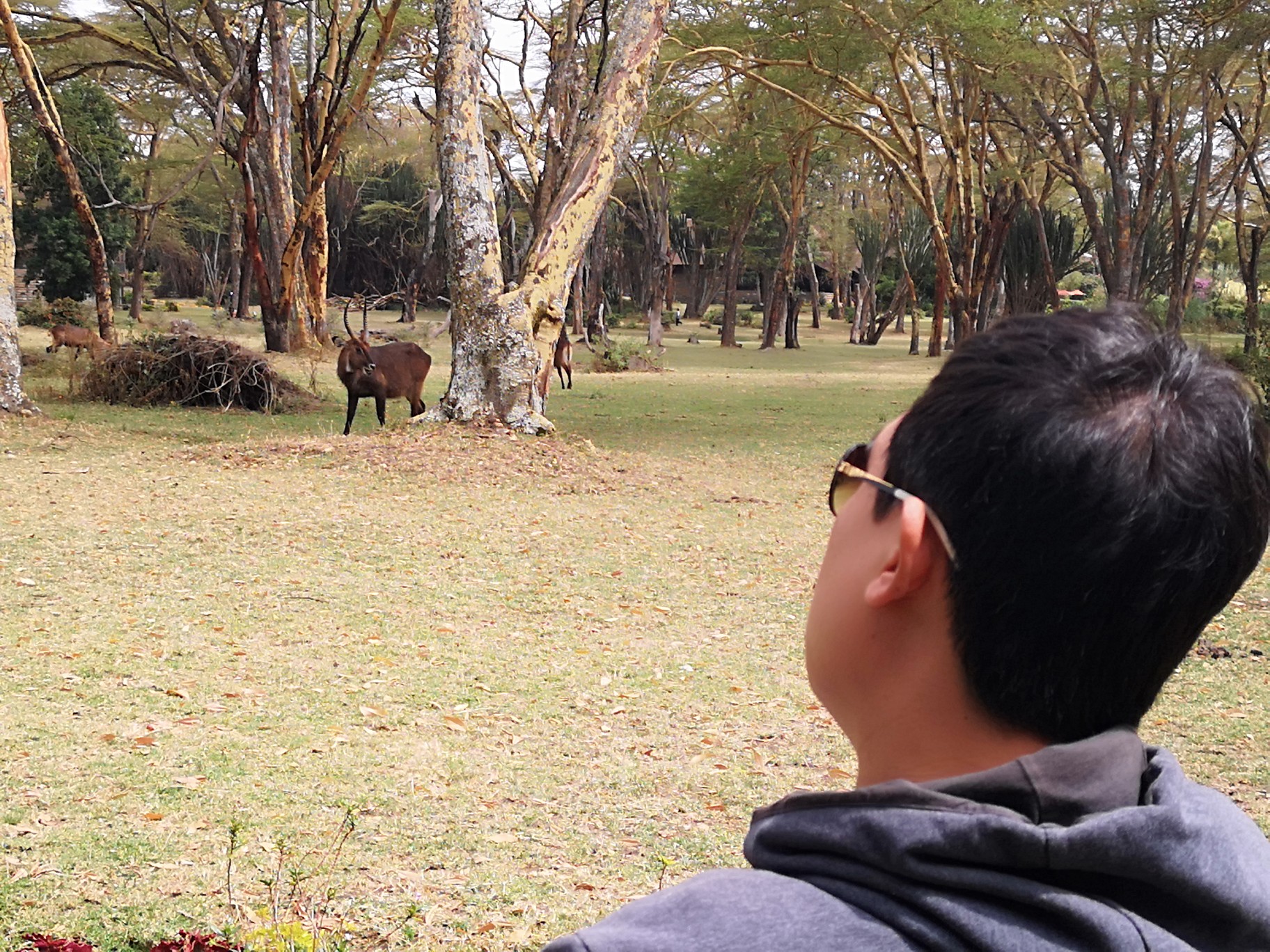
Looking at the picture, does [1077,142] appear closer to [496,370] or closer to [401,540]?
[496,370]

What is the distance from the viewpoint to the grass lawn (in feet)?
10.4

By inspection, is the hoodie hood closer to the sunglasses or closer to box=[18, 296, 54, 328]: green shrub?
the sunglasses

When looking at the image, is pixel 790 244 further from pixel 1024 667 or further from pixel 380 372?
pixel 1024 667

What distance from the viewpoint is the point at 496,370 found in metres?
10.8

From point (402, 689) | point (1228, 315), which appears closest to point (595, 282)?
point (1228, 315)

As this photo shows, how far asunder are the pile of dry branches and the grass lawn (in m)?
3.86

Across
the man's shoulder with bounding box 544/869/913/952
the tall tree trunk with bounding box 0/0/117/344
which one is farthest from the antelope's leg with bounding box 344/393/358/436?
the man's shoulder with bounding box 544/869/913/952

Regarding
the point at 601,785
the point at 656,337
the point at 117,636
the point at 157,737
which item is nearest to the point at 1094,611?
the point at 601,785

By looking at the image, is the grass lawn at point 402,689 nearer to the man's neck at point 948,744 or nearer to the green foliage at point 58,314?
the man's neck at point 948,744

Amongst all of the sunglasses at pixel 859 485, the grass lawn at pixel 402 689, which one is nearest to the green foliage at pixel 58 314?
the grass lawn at pixel 402 689

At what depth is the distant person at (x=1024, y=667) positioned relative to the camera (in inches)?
36.1

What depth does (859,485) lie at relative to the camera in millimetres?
1145

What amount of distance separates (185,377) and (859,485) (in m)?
14.0

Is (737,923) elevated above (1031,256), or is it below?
below
